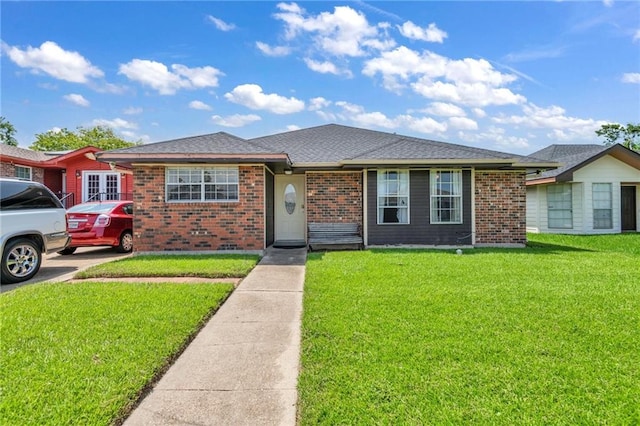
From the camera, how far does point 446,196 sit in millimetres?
10570

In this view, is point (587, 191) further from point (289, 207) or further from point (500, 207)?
point (289, 207)

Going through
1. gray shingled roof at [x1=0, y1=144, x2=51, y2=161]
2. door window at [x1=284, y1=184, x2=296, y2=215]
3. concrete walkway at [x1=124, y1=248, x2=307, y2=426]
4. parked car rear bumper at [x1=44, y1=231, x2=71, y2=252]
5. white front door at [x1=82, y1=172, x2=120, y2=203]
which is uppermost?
gray shingled roof at [x1=0, y1=144, x2=51, y2=161]

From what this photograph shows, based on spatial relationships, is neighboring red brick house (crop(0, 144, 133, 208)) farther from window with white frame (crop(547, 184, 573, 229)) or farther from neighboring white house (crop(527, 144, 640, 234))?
window with white frame (crop(547, 184, 573, 229))

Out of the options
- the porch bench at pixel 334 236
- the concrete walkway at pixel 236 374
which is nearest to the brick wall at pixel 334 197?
the porch bench at pixel 334 236

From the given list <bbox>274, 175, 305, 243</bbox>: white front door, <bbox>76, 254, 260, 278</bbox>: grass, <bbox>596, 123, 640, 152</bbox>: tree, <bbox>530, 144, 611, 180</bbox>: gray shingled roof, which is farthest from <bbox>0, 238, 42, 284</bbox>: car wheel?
<bbox>596, 123, 640, 152</bbox>: tree

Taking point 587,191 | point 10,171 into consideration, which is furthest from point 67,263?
point 587,191

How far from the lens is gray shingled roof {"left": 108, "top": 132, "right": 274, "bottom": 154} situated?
905 centimetres

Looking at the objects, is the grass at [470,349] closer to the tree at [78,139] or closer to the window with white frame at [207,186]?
the window with white frame at [207,186]

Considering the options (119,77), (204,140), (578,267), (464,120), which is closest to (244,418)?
(578,267)

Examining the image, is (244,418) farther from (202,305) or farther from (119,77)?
(119,77)

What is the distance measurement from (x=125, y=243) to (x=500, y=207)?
456 inches

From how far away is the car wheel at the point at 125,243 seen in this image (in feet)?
33.1

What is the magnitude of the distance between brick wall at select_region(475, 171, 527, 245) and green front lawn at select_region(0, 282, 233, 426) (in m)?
8.60

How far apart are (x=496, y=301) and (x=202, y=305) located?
4.11 metres
